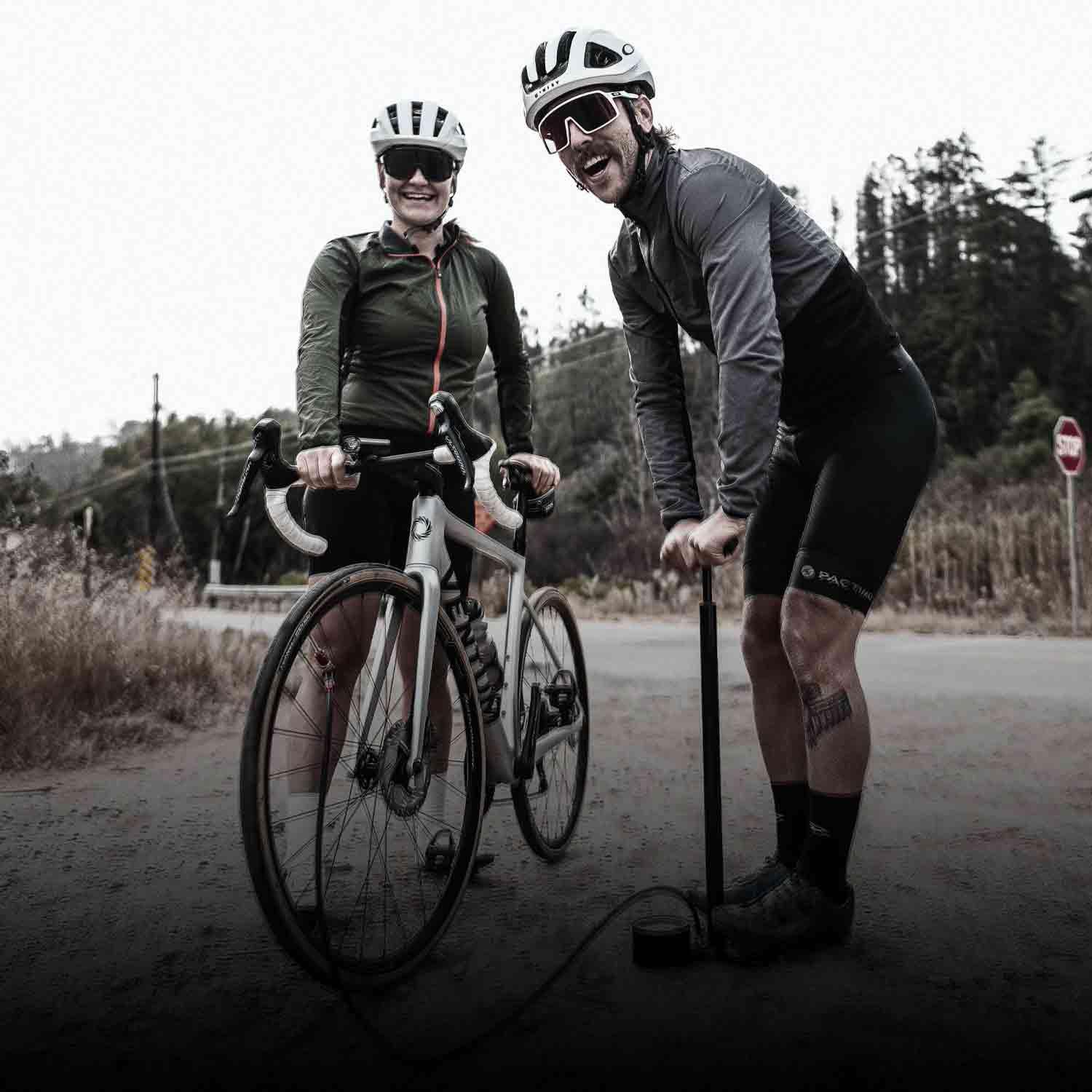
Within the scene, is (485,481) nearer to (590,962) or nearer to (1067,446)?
(590,962)

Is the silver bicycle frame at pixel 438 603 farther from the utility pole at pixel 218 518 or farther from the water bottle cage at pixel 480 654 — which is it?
the utility pole at pixel 218 518

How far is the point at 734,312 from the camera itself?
109 inches

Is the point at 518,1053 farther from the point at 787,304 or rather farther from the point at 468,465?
the point at 787,304

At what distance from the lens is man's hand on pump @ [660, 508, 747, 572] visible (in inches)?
110

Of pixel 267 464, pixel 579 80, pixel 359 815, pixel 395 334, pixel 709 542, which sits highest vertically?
pixel 579 80

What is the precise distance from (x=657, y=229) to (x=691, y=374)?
121ft

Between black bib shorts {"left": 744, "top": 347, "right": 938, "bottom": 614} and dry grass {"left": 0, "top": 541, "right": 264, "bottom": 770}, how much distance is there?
157 inches

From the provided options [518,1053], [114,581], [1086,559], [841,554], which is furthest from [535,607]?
[1086,559]

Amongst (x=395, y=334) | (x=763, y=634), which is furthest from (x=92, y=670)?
(x=763, y=634)

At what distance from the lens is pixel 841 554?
9.58 ft

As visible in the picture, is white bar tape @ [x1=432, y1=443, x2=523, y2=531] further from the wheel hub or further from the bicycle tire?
the wheel hub

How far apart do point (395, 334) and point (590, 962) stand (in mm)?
1785

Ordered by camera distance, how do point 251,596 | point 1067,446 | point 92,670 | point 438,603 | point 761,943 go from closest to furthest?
point 761,943
point 438,603
point 92,670
point 1067,446
point 251,596

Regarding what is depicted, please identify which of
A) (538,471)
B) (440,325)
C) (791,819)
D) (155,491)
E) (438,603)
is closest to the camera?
(438,603)
